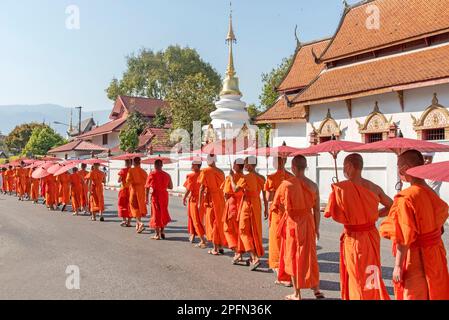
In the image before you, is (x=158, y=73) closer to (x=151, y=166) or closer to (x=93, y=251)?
(x=151, y=166)

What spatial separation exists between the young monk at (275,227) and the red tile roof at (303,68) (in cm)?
1690

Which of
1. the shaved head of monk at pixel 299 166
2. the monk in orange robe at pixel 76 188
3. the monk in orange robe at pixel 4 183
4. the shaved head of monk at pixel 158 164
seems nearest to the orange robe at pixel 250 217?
the shaved head of monk at pixel 299 166

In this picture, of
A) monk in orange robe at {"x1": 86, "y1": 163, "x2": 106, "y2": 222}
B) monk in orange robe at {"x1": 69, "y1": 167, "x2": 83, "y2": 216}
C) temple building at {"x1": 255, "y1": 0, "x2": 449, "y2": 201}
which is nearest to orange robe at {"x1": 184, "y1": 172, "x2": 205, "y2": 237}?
monk in orange robe at {"x1": 86, "y1": 163, "x2": 106, "y2": 222}

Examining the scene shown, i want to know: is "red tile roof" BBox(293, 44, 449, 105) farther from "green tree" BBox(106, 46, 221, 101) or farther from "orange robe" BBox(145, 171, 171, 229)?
"green tree" BBox(106, 46, 221, 101)

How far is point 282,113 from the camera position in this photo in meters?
22.8

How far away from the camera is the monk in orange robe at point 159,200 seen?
33.0 feet

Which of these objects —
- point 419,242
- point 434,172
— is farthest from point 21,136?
point 434,172

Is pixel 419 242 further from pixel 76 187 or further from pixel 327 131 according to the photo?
pixel 327 131

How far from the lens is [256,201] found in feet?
23.7

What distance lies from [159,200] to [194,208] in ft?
3.96

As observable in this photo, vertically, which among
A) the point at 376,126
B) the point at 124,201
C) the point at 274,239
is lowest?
the point at 274,239

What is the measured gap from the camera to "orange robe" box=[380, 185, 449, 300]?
3814mm

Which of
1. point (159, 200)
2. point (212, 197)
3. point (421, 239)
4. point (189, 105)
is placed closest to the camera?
point (421, 239)
